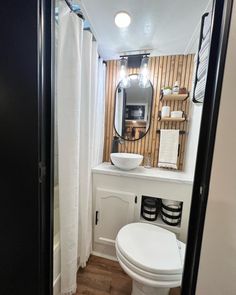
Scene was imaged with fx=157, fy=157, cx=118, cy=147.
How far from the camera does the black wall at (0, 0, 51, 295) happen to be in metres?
0.61

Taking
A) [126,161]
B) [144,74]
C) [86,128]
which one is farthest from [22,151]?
[144,74]

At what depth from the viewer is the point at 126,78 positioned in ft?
5.58

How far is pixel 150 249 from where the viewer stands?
1009 millimetres

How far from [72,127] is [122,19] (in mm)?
815

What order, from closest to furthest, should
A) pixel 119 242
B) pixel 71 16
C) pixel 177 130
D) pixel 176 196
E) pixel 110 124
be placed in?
pixel 71 16 → pixel 119 242 → pixel 176 196 → pixel 177 130 → pixel 110 124

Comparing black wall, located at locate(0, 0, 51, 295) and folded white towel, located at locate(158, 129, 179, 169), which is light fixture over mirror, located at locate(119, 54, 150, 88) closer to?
folded white towel, located at locate(158, 129, 179, 169)

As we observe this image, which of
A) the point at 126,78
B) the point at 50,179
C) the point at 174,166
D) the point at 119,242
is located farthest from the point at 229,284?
the point at 126,78

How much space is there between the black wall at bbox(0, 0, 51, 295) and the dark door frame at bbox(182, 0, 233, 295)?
588 millimetres

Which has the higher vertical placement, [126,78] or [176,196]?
[126,78]

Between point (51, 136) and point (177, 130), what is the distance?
1.30 metres

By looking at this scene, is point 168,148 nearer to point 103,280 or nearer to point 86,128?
point 86,128

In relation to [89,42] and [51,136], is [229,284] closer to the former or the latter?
[51,136]

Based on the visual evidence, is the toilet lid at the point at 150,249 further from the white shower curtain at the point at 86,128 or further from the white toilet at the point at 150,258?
the white shower curtain at the point at 86,128

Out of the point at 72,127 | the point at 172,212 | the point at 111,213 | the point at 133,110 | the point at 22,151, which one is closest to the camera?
the point at 22,151
